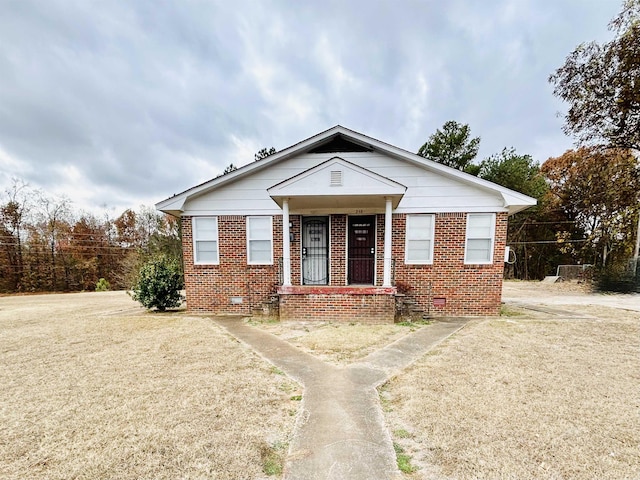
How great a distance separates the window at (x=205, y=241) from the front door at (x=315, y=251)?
285 centimetres

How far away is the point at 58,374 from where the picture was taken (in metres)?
4.05

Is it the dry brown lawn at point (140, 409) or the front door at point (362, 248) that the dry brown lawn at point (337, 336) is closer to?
the dry brown lawn at point (140, 409)

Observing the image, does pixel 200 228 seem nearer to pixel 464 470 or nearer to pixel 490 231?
pixel 464 470

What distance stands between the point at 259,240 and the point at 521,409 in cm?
720

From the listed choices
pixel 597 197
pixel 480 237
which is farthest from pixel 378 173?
pixel 597 197

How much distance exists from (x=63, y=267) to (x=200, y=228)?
25509mm

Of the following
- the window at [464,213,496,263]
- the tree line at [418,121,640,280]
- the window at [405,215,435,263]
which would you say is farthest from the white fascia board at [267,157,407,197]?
the tree line at [418,121,640,280]

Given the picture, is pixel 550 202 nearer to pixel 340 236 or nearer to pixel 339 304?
pixel 340 236

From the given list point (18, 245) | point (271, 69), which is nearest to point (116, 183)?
point (18, 245)

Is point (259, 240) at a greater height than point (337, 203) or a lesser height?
lesser

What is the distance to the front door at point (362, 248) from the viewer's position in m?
8.62

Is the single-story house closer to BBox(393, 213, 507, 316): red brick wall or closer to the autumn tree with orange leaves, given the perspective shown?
BBox(393, 213, 507, 316): red brick wall

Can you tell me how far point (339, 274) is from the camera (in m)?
8.66

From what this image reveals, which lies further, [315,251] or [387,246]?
[315,251]
